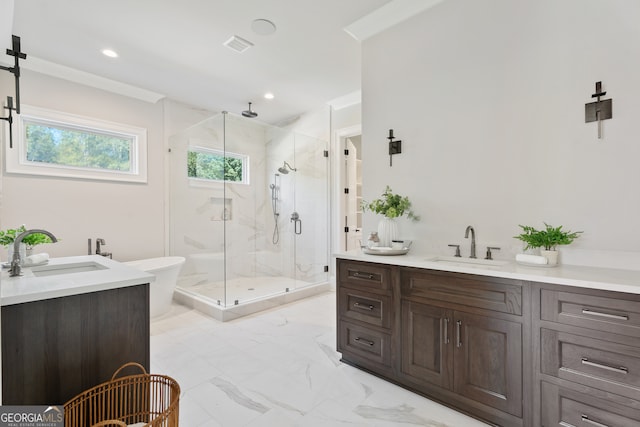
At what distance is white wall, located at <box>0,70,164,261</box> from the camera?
10.4ft

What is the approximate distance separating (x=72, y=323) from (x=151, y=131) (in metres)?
3.49

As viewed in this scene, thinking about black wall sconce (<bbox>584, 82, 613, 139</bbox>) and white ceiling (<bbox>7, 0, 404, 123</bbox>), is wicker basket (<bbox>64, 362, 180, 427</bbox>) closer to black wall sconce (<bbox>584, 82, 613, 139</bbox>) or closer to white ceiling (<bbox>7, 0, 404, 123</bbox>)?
black wall sconce (<bbox>584, 82, 613, 139</bbox>)

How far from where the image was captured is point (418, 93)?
7.86 ft

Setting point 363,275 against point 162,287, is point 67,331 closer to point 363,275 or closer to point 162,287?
point 363,275

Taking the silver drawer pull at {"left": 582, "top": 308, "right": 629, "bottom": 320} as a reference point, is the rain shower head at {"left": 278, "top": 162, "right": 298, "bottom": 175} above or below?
above

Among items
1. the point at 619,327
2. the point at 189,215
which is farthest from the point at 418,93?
the point at 189,215

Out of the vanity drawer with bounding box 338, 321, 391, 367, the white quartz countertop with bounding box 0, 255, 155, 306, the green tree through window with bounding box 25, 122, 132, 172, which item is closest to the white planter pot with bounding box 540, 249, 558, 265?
the vanity drawer with bounding box 338, 321, 391, 367

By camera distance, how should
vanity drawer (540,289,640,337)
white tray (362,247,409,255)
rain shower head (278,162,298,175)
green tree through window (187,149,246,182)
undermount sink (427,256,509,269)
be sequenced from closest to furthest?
vanity drawer (540,289,640,337), undermount sink (427,256,509,269), white tray (362,247,409,255), green tree through window (187,149,246,182), rain shower head (278,162,298,175)

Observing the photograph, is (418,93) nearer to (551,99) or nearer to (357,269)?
(551,99)

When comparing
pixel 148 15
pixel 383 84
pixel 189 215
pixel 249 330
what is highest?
pixel 148 15

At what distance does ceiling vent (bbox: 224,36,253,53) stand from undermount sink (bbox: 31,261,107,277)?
2.25 m

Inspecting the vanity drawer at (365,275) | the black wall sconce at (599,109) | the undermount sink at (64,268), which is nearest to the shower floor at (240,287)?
the undermount sink at (64,268)

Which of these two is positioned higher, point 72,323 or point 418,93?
point 418,93

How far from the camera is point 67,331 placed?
126 cm
